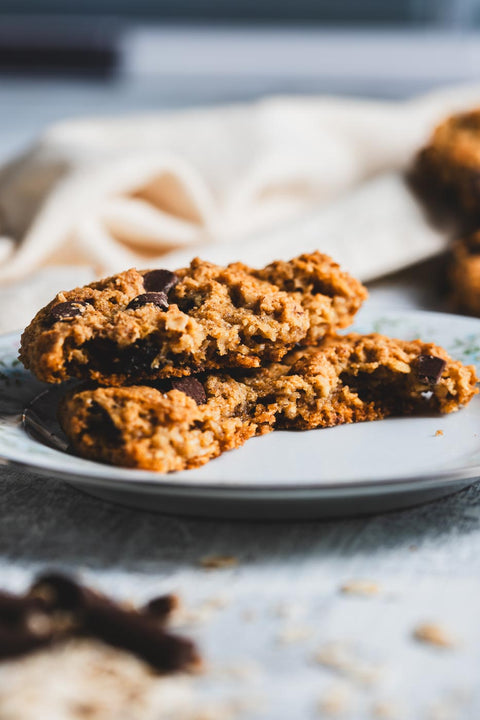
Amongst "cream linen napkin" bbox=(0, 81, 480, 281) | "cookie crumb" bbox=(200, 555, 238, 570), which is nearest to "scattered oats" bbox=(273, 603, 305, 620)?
"cookie crumb" bbox=(200, 555, 238, 570)

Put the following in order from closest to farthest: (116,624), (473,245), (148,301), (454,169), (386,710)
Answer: (386,710), (116,624), (148,301), (473,245), (454,169)

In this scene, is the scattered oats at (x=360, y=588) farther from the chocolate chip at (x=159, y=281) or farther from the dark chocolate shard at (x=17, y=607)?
the chocolate chip at (x=159, y=281)

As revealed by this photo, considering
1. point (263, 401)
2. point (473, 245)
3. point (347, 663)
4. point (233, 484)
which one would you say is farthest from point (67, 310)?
point (473, 245)

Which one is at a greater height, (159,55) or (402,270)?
(159,55)

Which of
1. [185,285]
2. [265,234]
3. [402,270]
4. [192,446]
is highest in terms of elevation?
[185,285]

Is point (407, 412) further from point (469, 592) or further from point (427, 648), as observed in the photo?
point (427, 648)

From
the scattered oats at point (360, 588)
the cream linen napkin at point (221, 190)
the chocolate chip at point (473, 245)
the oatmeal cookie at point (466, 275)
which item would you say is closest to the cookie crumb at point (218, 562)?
the scattered oats at point (360, 588)

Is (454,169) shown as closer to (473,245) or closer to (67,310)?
(473,245)

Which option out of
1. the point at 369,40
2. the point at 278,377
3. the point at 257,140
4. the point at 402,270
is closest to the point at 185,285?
the point at 278,377
